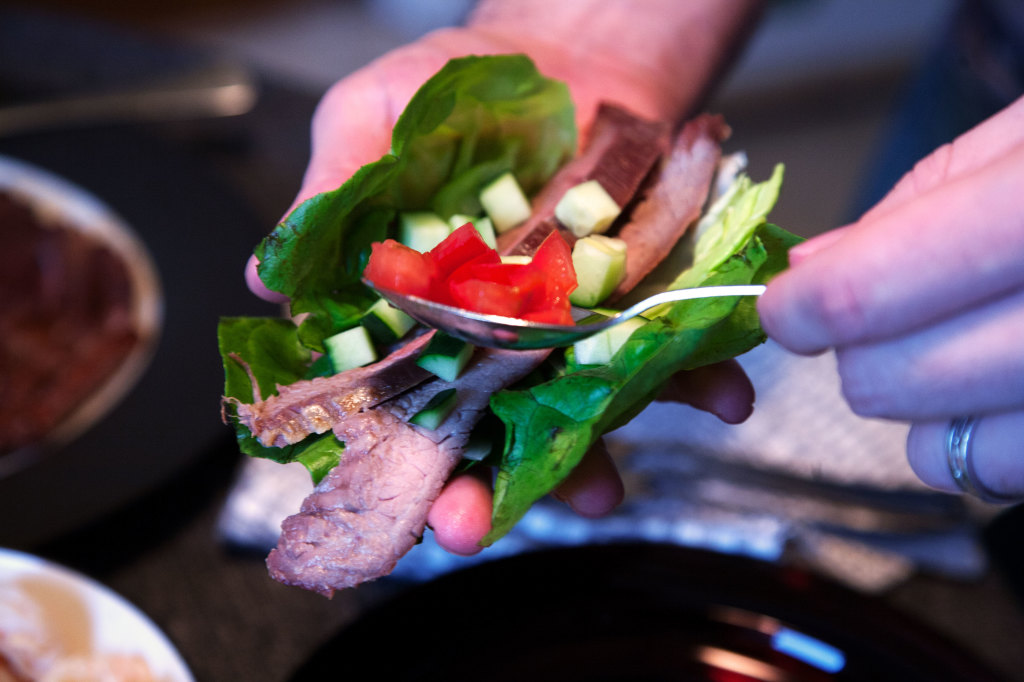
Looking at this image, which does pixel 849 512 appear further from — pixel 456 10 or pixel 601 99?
pixel 456 10

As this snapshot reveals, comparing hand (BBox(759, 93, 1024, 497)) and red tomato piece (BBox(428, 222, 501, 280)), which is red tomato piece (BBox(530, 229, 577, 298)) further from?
hand (BBox(759, 93, 1024, 497))

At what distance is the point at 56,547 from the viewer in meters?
1.42

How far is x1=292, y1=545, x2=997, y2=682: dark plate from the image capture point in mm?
1120

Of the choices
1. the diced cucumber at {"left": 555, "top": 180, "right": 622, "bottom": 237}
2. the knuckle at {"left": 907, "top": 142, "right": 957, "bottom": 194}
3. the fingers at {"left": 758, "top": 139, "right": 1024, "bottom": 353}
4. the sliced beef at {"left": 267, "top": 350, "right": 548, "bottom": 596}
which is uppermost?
the knuckle at {"left": 907, "top": 142, "right": 957, "bottom": 194}

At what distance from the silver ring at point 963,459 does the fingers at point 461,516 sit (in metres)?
0.58

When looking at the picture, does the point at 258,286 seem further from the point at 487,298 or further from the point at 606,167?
the point at 606,167

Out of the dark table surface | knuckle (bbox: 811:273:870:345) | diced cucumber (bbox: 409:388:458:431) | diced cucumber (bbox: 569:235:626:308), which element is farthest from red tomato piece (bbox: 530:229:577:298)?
the dark table surface

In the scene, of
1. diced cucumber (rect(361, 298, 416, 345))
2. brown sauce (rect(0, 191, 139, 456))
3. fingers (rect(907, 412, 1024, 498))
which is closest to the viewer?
fingers (rect(907, 412, 1024, 498))

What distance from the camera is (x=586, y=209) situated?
1200mm

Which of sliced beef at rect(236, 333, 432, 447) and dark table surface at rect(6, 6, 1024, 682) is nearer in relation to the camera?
sliced beef at rect(236, 333, 432, 447)

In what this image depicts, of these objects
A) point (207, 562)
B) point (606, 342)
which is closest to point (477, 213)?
point (606, 342)

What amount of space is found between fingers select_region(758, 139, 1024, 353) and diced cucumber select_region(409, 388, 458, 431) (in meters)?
0.49

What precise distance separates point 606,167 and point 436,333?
1.50 ft

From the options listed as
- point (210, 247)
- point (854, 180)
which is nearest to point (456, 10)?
point (854, 180)
